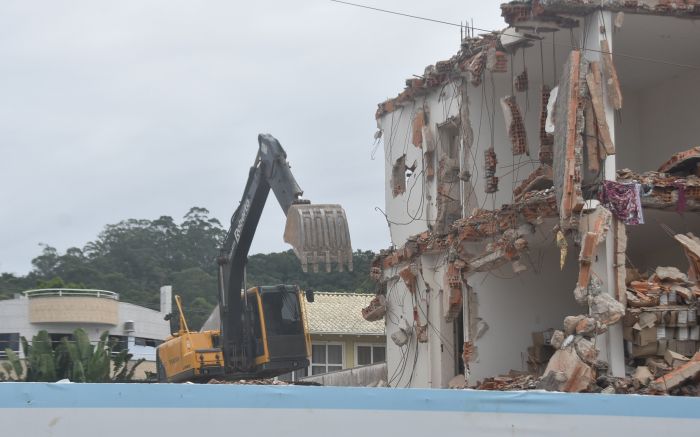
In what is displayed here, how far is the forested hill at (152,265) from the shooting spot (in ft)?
200

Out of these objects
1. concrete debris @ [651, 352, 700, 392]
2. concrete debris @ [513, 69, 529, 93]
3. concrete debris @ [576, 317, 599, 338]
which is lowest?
concrete debris @ [651, 352, 700, 392]

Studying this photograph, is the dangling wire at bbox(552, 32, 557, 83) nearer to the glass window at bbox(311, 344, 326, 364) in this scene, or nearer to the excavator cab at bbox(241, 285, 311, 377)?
the excavator cab at bbox(241, 285, 311, 377)

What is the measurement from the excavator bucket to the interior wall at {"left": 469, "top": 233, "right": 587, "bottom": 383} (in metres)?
6.42

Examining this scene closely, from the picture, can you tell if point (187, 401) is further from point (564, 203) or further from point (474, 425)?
point (564, 203)

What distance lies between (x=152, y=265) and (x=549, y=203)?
188ft

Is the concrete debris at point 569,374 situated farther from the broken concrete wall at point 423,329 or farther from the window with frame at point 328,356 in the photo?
the window with frame at point 328,356

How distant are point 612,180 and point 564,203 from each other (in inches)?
44.7

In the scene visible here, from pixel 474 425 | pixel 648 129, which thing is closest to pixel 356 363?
pixel 648 129

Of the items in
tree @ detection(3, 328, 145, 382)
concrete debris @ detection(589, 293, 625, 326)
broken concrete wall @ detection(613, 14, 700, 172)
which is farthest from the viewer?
tree @ detection(3, 328, 145, 382)

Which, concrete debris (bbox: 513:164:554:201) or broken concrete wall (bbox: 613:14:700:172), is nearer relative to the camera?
concrete debris (bbox: 513:164:554:201)

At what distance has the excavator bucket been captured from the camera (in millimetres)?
17469

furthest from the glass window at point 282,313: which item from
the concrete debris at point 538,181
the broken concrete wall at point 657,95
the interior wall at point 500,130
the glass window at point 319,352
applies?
the glass window at point 319,352

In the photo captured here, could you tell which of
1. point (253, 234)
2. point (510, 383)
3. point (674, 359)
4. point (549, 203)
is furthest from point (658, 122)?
point (253, 234)

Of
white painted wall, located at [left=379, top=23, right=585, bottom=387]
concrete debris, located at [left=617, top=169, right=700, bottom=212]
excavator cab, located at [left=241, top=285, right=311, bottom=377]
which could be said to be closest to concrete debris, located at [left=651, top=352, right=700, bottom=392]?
concrete debris, located at [left=617, top=169, right=700, bottom=212]
